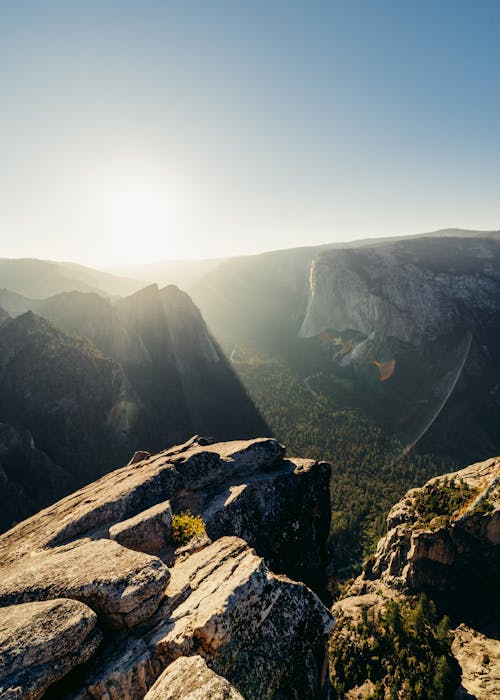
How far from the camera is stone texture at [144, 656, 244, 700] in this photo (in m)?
7.26

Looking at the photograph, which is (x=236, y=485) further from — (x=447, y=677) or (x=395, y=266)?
(x=395, y=266)

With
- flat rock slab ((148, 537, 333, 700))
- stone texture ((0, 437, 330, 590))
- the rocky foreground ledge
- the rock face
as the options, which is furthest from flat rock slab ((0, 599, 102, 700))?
the rock face

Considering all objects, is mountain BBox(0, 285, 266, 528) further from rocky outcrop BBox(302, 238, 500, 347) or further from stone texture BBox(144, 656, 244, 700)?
rocky outcrop BBox(302, 238, 500, 347)

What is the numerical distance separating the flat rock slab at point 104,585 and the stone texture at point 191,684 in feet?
9.68

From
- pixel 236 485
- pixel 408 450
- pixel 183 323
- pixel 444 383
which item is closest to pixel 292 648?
pixel 236 485

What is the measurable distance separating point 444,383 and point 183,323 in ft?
363

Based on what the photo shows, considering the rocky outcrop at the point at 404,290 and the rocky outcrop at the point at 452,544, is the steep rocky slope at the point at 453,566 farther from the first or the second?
the rocky outcrop at the point at 404,290

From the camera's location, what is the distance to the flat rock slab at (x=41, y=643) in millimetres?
8367

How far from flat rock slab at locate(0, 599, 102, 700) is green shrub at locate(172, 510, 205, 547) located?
768 centimetres

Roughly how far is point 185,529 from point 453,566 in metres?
46.5

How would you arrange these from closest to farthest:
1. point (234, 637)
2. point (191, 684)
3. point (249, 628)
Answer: point (191, 684), point (234, 637), point (249, 628)

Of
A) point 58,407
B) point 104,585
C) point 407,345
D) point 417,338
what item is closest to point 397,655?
point 104,585

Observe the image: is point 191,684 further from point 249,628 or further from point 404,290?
point 404,290

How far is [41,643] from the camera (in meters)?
8.99
